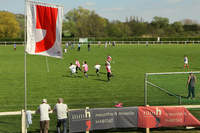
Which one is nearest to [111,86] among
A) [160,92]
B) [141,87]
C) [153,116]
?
[141,87]

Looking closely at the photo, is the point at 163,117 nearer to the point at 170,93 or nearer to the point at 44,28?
the point at 170,93

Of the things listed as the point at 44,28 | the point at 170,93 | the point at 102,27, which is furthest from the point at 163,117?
the point at 102,27

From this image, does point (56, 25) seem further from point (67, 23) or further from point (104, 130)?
point (67, 23)

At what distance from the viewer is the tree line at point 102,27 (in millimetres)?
106750

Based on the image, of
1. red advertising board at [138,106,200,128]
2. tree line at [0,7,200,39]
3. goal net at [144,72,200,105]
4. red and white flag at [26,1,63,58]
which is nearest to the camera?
red and white flag at [26,1,63,58]

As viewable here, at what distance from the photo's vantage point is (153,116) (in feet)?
33.6

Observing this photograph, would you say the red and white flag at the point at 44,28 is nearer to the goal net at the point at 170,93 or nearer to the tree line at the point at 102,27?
the goal net at the point at 170,93

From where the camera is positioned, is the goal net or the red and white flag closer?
the red and white flag

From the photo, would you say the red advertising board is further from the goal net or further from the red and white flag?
the red and white flag

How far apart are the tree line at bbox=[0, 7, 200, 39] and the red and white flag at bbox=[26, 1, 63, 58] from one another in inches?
3922

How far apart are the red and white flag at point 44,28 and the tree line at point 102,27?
327ft

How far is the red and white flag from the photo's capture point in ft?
31.8

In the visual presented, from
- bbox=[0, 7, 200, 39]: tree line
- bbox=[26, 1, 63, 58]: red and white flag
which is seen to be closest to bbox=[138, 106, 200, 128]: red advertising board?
bbox=[26, 1, 63, 58]: red and white flag

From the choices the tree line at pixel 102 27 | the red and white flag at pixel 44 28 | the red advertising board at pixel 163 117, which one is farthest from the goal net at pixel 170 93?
the tree line at pixel 102 27
